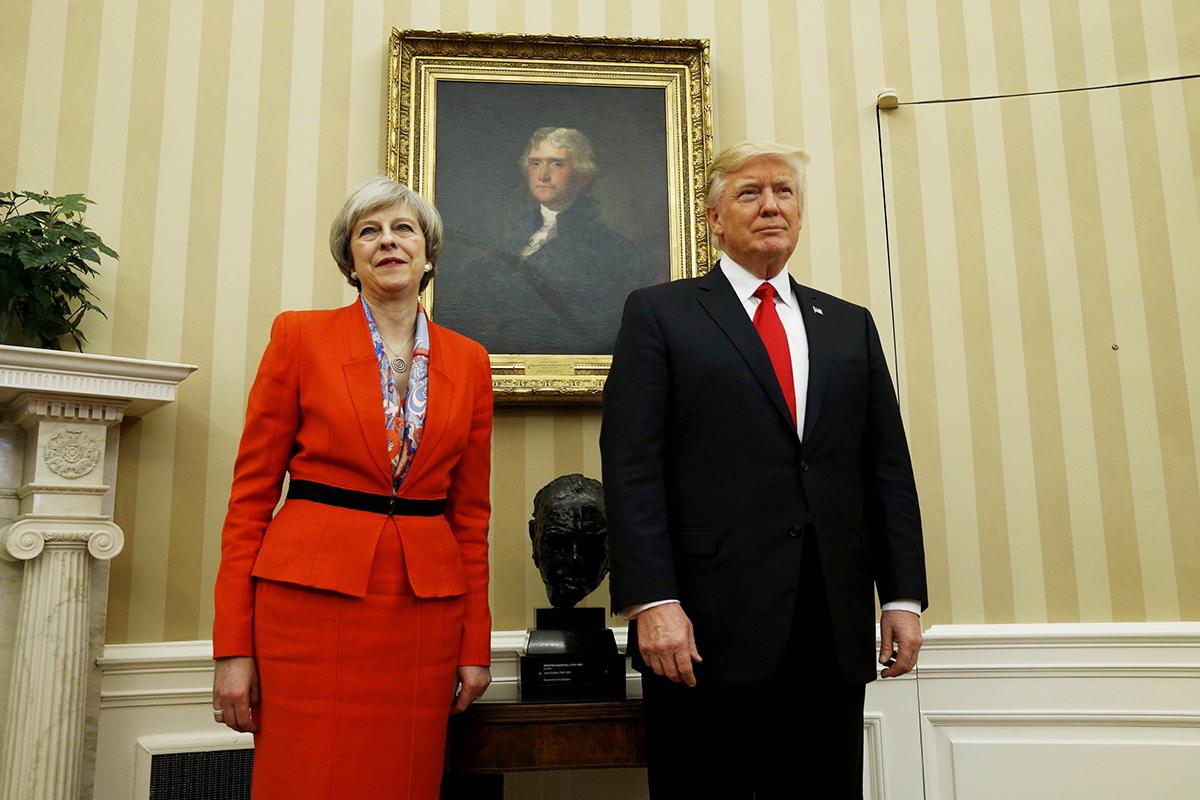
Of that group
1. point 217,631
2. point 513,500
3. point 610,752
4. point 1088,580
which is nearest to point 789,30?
point 513,500

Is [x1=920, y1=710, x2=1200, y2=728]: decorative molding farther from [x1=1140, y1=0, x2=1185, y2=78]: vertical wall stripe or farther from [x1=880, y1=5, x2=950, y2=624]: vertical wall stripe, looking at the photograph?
[x1=1140, y1=0, x2=1185, y2=78]: vertical wall stripe

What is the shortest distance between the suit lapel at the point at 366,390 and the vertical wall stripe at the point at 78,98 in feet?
4.66

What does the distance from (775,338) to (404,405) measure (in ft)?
2.49

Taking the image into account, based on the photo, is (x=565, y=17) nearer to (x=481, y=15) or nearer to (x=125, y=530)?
(x=481, y=15)

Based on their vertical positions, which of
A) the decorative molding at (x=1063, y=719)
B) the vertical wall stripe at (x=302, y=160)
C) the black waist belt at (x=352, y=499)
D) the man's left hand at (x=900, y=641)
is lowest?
the decorative molding at (x=1063, y=719)

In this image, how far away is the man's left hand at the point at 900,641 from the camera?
180cm

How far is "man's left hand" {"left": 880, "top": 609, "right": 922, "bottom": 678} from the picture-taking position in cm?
180

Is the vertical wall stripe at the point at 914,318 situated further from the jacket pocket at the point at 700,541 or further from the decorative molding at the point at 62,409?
the decorative molding at the point at 62,409

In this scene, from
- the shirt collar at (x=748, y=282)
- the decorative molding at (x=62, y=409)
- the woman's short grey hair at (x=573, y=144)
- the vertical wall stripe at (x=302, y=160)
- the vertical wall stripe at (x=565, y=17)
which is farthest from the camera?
the vertical wall stripe at (x=565, y=17)

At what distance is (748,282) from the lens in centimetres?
196

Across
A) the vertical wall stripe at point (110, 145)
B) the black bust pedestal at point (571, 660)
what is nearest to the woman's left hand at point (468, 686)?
the black bust pedestal at point (571, 660)

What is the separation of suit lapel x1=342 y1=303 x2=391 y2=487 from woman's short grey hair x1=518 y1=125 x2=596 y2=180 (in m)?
1.21

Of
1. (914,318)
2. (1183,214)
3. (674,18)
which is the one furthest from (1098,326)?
(674,18)

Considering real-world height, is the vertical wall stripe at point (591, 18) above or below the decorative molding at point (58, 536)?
above
